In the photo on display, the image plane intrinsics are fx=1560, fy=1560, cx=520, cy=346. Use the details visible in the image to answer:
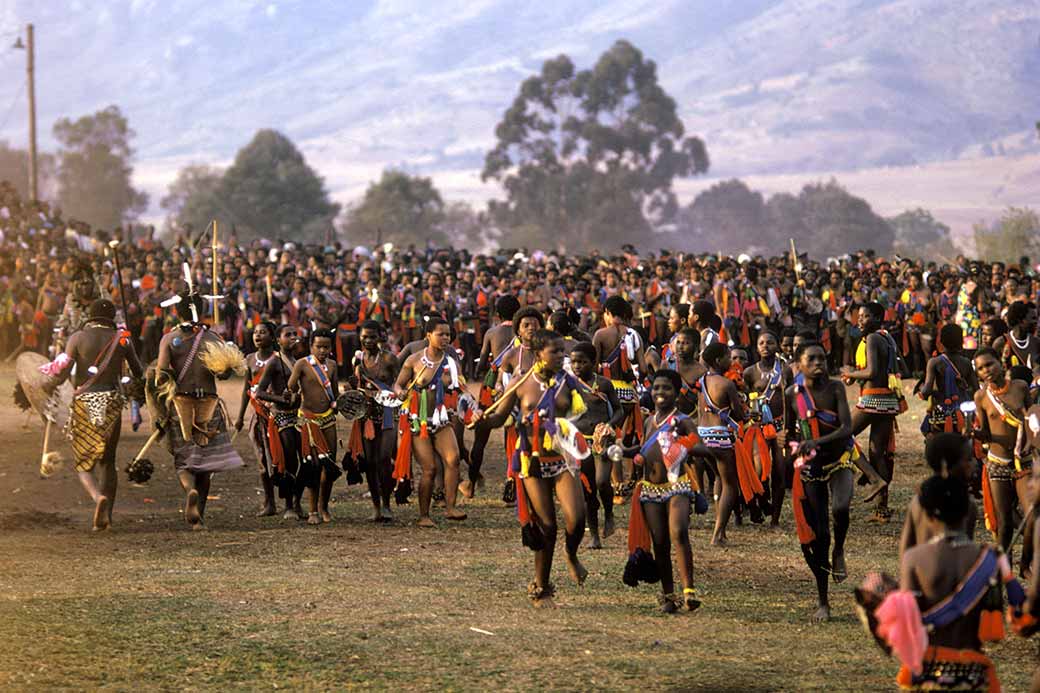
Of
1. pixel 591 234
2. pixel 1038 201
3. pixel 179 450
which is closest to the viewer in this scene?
pixel 179 450

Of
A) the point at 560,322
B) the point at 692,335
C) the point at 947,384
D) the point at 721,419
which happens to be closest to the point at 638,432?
the point at 692,335

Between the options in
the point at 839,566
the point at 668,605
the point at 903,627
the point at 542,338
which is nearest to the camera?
the point at 903,627

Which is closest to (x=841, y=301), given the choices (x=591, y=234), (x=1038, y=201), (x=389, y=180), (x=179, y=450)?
(x=179, y=450)

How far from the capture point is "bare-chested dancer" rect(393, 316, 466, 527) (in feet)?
45.8

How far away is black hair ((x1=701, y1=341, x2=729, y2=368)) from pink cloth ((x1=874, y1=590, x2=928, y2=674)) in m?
7.11

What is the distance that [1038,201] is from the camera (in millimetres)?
189500

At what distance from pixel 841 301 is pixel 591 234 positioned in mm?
79511

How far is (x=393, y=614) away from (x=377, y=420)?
4.44m

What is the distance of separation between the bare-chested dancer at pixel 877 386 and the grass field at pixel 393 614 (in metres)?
0.66

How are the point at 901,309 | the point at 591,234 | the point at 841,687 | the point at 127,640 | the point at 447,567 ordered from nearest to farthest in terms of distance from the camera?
the point at 841,687 < the point at 127,640 < the point at 447,567 < the point at 901,309 < the point at 591,234

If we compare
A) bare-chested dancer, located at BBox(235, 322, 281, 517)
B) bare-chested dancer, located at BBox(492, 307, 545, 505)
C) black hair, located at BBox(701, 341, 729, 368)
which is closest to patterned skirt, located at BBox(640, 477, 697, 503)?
bare-chested dancer, located at BBox(492, 307, 545, 505)

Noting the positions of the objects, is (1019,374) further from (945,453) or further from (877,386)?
(945,453)

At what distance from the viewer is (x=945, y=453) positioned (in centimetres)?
682

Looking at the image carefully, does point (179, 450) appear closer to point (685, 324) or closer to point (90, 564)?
point (90, 564)
